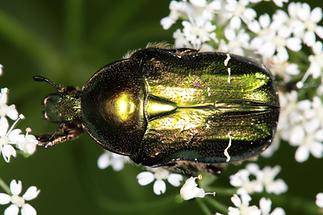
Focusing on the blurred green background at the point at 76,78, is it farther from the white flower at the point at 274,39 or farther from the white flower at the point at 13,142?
the white flower at the point at 274,39

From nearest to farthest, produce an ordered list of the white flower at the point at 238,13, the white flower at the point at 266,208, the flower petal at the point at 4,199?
1. the flower petal at the point at 4,199
2. the white flower at the point at 266,208
3. the white flower at the point at 238,13

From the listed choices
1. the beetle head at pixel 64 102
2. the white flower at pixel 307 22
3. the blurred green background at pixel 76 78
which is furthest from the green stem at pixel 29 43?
the white flower at pixel 307 22

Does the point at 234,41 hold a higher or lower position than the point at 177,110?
higher

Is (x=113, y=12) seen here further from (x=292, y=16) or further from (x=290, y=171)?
(x=290, y=171)

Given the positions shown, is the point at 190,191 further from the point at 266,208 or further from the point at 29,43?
the point at 29,43

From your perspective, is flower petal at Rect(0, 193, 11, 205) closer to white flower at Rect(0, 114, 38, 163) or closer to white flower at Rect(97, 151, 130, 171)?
white flower at Rect(0, 114, 38, 163)

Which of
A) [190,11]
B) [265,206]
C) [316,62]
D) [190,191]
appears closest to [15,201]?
[190,191]
